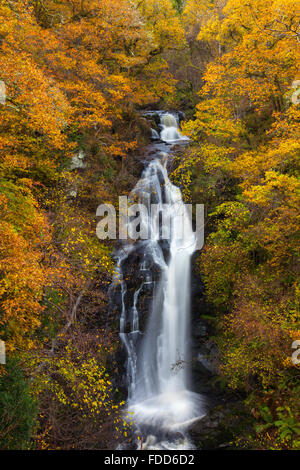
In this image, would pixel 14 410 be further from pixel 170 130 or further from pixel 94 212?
pixel 170 130

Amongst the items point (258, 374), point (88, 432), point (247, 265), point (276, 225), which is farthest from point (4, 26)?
point (258, 374)

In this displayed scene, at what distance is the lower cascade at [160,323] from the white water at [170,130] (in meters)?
7.99

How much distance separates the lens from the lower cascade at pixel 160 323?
9.52 m

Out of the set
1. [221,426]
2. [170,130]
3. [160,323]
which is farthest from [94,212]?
[170,130]

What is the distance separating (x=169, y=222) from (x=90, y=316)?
Result: 247 inches

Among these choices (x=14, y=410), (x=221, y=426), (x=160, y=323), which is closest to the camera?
(x=14, y=410)

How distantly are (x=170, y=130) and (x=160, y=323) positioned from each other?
16094 millimetres

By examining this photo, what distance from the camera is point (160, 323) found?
1226 centimetres

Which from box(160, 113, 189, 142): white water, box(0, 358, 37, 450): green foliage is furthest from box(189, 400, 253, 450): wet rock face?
box(160, 113, 189, 142): white water

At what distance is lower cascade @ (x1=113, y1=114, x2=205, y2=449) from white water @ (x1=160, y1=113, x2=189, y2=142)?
7.99m

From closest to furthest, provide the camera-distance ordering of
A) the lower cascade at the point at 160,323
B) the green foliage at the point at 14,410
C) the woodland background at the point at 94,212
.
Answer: the green foliage at the point at 14,410, the woodland background at the point at 94,212, the lower cascade at the point at 160,323

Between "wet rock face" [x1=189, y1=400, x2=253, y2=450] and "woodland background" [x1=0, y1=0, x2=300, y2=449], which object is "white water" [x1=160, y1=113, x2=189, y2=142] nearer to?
"woodland background" [x1=0, y1=0, x2=300, y2=449]

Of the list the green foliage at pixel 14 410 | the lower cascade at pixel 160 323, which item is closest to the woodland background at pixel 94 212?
the green foliage at pixel 14 410

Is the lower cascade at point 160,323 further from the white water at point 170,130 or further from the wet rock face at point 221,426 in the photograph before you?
the white water at point 170,130
